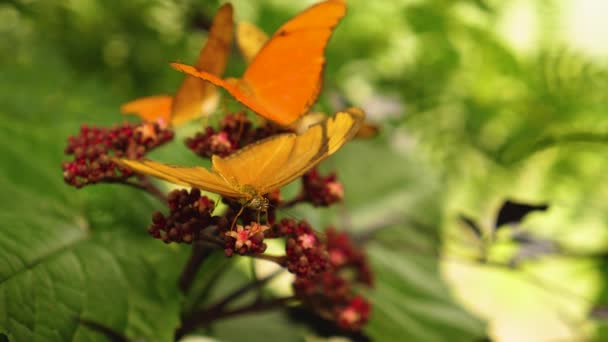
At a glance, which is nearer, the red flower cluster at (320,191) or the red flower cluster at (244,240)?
the red flower cluster at (244,240)

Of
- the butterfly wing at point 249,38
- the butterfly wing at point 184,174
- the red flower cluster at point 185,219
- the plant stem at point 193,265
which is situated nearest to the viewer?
the butterfly wing at point 184,174

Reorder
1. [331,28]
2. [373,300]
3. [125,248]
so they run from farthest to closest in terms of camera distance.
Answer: [373,300]
[125,248]
[331,28]

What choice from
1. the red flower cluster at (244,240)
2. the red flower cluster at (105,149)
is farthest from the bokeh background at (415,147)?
the red flower cluster at (244,240)

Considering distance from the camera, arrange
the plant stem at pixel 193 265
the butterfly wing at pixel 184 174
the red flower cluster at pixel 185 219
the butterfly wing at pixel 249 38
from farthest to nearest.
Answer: the butterfly wing at pixel 249 38, the plant stem at pixel 193 265, the red flower cluster at pixel 185 219, the butterfly wing at pixel 184 174

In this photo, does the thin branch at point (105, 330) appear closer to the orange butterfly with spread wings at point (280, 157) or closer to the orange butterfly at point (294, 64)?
the orange butterfly with spread wings at point (280, 157)

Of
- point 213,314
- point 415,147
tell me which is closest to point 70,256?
point 213,314

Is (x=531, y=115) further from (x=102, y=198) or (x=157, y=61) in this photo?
(x=102, y=198)

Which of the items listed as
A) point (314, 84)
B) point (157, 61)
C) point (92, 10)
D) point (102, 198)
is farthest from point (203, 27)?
point (314, 84)

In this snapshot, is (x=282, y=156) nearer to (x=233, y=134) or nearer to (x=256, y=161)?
(x=256, y=161)
